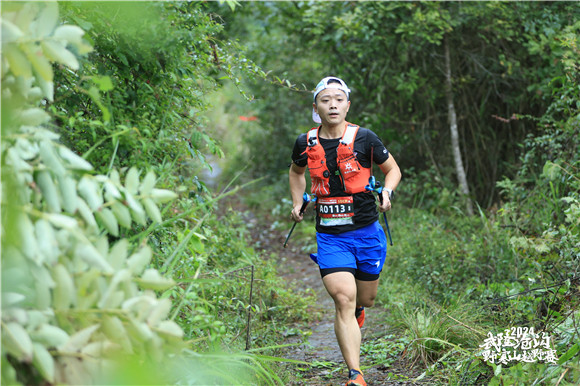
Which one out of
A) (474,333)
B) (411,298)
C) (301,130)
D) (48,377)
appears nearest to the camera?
(48,377)

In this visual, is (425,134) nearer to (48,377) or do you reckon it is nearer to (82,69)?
(82,69)

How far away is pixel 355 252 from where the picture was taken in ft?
13.6

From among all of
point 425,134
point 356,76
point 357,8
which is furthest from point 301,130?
point 357,8

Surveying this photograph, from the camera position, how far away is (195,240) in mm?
3170

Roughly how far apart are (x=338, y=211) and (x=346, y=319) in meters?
0.74

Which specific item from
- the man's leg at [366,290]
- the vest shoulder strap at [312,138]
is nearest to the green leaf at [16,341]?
the vest shoulder strap at [312,138]

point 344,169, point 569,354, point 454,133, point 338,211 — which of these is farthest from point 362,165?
point 454,133

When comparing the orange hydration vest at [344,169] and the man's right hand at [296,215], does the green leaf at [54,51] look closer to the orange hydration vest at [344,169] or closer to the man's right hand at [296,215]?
the orange hydration vest at [344,169]

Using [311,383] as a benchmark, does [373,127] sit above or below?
above

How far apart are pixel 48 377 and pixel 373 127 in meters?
7.82

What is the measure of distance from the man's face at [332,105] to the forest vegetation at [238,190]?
0.57 feet

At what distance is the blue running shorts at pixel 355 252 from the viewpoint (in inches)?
159

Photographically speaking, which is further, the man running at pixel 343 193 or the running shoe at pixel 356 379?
the man running at pixel 343 193

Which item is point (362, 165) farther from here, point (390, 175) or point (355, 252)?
point (355, 252)
